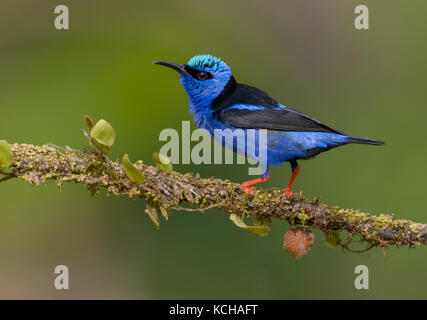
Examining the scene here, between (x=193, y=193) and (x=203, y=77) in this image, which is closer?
(x=193, y=193)

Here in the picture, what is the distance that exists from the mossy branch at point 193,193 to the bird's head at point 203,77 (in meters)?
1.39

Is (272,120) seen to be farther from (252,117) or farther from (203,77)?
(203,77)

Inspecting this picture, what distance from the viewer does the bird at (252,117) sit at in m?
4.32

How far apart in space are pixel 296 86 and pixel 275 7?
128cm

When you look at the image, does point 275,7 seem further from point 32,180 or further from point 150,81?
point 32,180

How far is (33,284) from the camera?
19.6 ft

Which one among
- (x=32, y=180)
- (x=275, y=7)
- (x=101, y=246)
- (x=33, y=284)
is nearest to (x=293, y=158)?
(x=32, y=180)

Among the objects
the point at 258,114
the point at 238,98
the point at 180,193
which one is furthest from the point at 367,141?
the point at 180,193

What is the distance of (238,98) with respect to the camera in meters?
4.59

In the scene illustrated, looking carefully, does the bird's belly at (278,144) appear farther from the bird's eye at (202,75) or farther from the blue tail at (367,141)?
the bird's eye at (202,75)

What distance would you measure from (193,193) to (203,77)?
1.68 m

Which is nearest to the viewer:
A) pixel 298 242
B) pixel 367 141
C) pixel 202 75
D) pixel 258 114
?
pixel 298 242

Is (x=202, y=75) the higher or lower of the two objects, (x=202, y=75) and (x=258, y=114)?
the higher

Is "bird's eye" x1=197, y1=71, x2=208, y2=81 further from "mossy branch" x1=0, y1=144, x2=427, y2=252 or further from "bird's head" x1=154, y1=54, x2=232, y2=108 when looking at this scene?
"mossy branch" x1=0, y1=144, x2=427, y2=252
